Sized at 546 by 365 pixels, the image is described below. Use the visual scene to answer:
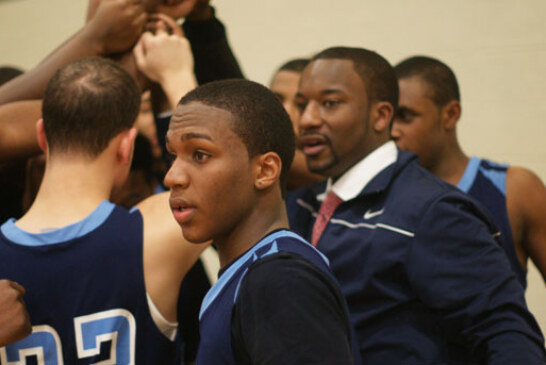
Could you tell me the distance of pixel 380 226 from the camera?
1637mm

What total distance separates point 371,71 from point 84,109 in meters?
0.87

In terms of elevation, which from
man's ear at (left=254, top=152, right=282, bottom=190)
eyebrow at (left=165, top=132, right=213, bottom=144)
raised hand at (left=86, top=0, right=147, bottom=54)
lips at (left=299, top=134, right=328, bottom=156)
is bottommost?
lips at (left=299, top=134, right=328, bottom=156)

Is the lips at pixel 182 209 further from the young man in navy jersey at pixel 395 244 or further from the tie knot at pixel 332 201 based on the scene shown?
the tie knot at pixel 332 201

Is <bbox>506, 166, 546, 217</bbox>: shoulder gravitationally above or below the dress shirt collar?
below

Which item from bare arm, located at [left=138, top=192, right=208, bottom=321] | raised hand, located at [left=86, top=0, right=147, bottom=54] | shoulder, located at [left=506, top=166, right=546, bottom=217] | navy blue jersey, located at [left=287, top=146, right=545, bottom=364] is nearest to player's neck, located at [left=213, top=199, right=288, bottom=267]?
bare arm, located at [left=138, top=192, right=208, bottom=321]

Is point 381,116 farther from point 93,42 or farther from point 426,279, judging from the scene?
point 93,42

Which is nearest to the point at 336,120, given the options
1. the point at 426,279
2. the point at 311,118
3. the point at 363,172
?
the point at 311,118

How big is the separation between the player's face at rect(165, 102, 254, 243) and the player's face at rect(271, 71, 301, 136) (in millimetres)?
1509

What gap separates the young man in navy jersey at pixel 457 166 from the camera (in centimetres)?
225

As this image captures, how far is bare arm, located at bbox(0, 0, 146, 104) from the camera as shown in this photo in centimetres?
189

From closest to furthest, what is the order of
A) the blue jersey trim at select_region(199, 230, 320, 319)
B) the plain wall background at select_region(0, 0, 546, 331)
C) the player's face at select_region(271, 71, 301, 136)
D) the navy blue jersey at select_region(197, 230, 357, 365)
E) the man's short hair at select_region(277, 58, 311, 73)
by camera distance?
the navy blue jersey at select_region(197, 230, 357, 365), the blue jersey trim at select_region(199, 230, 320, 319), the player's face at select_region(271, 71, 301, 136), the man's short hair at select_region(277, 58, 311, 73), the plain wall background at select_region(0, 0, 546, 331)

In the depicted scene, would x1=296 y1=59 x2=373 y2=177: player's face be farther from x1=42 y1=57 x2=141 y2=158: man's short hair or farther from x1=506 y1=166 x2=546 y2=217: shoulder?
x1=506 y1=166 x2=546 y2=217: shoulder

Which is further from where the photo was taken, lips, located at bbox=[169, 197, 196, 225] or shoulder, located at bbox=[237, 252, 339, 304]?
lips, located at bbox=[169, 197, 196, 225]

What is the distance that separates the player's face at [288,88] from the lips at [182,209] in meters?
1.52
